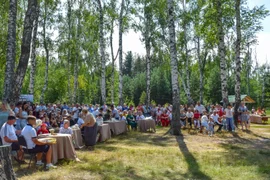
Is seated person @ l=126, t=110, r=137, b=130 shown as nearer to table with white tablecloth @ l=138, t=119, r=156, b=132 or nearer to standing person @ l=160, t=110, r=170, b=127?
table with white tablecloth @ l=138, t=119, r=156, b=132

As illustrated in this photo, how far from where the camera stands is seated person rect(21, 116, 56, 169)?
7070 mm

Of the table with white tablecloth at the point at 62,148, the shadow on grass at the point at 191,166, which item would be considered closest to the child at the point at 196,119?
the shadow on grass at the point at 191,166

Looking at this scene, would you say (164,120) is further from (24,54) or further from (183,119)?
(24,54)

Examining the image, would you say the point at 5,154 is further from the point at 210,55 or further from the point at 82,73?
the point at 82,73

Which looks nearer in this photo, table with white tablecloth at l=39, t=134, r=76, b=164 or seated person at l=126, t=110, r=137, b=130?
table with white tablecloth at l=39, t=134, r=76, b=164

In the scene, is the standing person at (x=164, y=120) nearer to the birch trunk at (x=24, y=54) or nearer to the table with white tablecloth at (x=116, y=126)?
the table with white tablecloth at (x=116, y=126)

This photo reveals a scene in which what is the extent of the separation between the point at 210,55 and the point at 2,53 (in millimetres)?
20931

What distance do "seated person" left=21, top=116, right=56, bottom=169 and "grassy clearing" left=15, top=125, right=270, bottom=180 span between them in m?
0.43

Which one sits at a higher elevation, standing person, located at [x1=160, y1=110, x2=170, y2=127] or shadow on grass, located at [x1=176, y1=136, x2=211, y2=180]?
standing person, located at [x1=160, y1=110, x2=170, y2=127]

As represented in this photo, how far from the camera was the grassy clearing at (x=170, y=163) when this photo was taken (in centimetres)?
697

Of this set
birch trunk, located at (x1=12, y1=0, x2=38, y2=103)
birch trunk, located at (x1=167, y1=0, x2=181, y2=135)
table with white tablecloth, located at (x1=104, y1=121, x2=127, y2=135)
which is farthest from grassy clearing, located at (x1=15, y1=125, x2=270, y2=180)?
birch trunk, located at (x1=12, y1=0, x2=38, y2=103)

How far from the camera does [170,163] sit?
26.8 feet

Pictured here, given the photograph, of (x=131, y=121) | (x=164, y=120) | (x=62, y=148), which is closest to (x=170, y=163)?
(x=62, y=148)

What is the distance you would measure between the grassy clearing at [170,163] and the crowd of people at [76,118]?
2.47 feet
